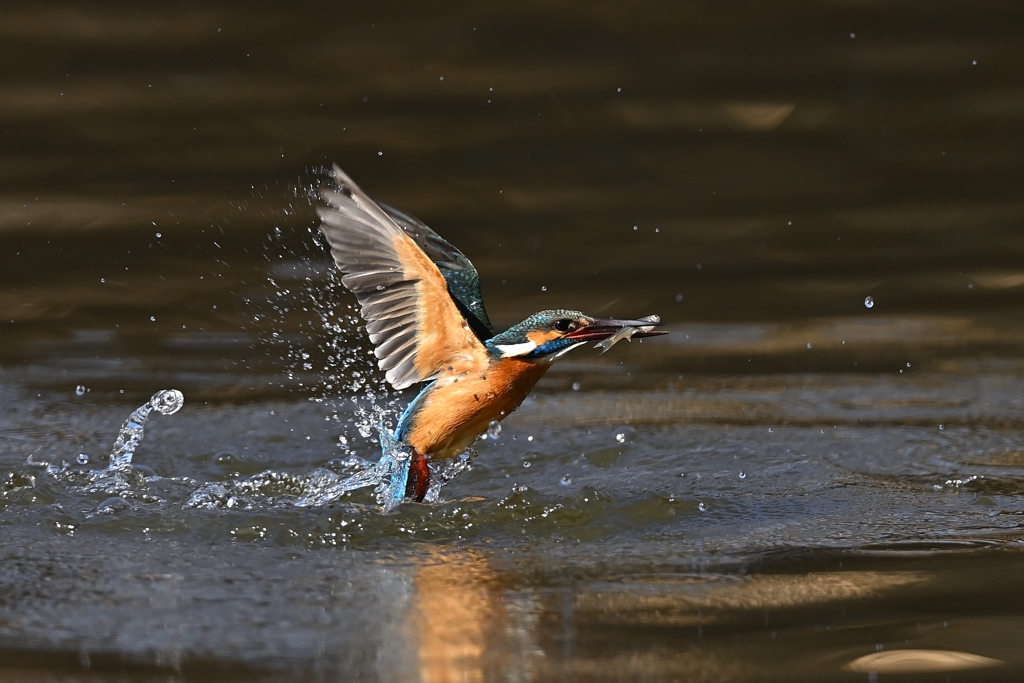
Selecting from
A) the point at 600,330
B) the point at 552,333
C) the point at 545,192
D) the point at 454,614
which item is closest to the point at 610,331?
the point at 600,330

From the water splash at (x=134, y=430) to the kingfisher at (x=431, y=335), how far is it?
3.65 feet

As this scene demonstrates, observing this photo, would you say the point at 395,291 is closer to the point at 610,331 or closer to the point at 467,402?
the point at 467,402

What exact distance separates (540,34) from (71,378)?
9.33 feet

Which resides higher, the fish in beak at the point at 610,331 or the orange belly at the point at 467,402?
the fish in beak at the point at 610,331

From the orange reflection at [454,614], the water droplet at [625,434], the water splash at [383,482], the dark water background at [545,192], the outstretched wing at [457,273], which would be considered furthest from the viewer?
the dark water background at [545,192]

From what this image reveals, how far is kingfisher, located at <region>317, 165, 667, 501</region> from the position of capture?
3793 millimetres

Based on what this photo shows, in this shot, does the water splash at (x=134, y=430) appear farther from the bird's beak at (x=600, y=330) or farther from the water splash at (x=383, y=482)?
the bird's beak at (x=600, y=330)

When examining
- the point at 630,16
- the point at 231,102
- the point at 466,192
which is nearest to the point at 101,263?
the point at 231,102

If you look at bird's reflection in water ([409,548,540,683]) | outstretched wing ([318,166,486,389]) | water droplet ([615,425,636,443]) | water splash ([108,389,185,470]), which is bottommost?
water droplet ([615,425,636,443])

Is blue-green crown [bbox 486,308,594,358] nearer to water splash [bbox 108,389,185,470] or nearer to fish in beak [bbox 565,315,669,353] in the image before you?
fish in beak [bbox 565,315,669,353]

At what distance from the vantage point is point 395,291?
390cm

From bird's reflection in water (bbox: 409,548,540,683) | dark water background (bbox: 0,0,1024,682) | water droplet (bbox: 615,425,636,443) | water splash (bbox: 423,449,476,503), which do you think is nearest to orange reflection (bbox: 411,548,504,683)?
bird's reflection in water (bbox: 409,548,540,683)

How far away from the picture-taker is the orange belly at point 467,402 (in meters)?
3.92

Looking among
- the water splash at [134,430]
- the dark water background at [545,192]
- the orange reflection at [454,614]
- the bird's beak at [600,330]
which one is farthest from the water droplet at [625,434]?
the water splash at [134,430]
